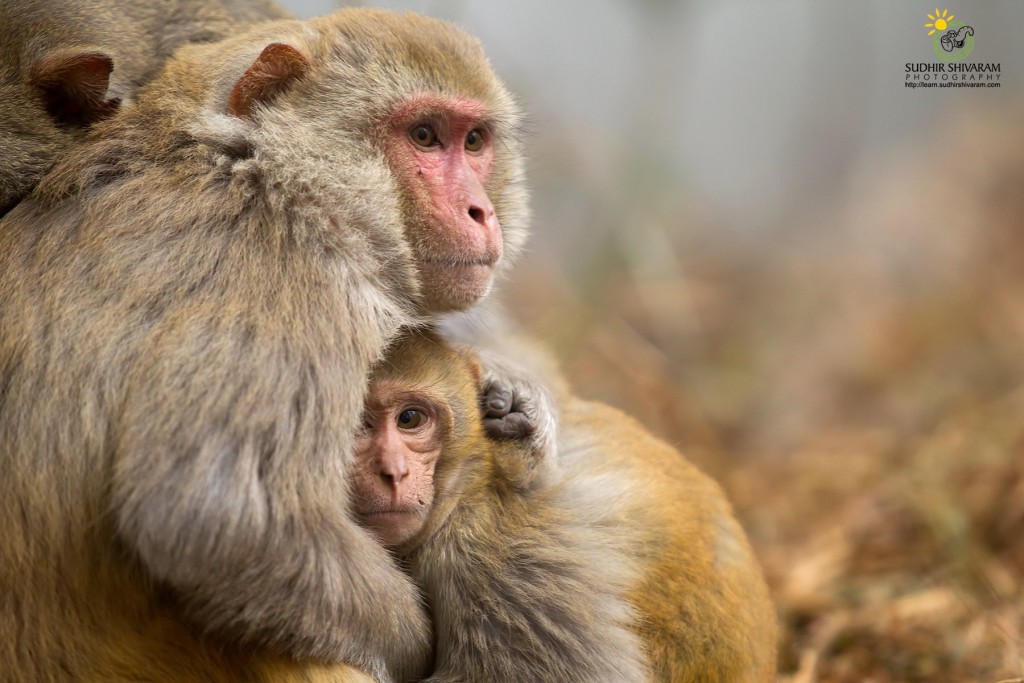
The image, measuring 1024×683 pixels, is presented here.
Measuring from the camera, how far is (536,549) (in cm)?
364

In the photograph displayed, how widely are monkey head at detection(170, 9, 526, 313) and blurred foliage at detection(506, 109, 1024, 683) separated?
2.61 meters

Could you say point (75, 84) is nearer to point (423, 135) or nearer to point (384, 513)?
point (423, 135)

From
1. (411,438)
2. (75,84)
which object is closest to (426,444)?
(411,438)

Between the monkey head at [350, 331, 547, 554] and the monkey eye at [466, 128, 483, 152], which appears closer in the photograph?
the monkey head at [350, 331, 547, 554]

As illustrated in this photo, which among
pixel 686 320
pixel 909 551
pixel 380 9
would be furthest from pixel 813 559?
pixel 380 9

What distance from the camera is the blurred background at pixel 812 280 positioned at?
228 inches

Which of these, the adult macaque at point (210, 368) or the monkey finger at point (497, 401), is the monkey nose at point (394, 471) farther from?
the monkey finger at point (497, 401)

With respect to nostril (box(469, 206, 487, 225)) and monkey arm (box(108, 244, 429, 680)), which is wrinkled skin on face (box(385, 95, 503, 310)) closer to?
nostril (box(469, 206, 487, 225))

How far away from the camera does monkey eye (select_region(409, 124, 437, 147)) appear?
3.90 m

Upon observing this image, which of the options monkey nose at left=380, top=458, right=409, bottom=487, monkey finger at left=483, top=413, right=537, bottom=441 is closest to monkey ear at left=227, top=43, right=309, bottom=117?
monkey nose at left=380, top=458, right=409, bottom=487

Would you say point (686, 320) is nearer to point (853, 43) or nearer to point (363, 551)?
point (853, 43)

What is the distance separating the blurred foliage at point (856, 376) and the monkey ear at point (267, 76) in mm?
2967

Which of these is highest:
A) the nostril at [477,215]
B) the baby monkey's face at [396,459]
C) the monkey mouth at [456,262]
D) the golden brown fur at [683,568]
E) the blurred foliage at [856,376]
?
the nostril at [477,215]

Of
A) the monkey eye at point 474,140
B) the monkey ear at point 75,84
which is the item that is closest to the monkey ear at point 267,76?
the monkey ear at point 75,84
